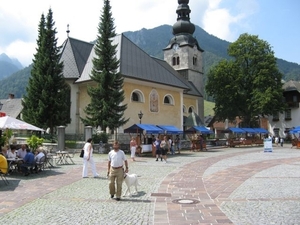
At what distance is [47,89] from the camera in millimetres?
29781

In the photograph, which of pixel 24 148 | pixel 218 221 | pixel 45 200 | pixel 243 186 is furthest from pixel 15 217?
pixel 24 148

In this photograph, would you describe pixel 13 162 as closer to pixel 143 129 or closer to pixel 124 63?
pixel 143 129

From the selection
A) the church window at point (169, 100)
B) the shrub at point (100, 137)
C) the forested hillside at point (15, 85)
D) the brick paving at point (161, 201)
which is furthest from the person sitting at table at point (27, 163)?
the forested hillside at point (15, 85)

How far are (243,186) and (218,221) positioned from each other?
169 inches

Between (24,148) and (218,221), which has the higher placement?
(24,148)

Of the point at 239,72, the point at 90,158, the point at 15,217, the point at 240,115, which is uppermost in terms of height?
the point at 239,72

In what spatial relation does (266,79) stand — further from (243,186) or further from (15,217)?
(15,217)

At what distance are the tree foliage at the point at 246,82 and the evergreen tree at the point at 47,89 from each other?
78.6ft

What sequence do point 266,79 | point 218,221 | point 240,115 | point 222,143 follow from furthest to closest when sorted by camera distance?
point 240,115
point 266,79
point 222,143
point 218,221

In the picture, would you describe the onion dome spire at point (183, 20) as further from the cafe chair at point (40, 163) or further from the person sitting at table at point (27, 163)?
the person sitting at table at point (27, 163)

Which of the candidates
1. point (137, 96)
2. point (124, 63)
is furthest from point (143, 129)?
point (124, 63)

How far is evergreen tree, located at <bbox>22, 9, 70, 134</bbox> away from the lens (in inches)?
1152

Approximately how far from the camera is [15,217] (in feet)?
22.2

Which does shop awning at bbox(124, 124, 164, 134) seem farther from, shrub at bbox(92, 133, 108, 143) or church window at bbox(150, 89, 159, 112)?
church window at bbox(150, 89, 159, 112)
